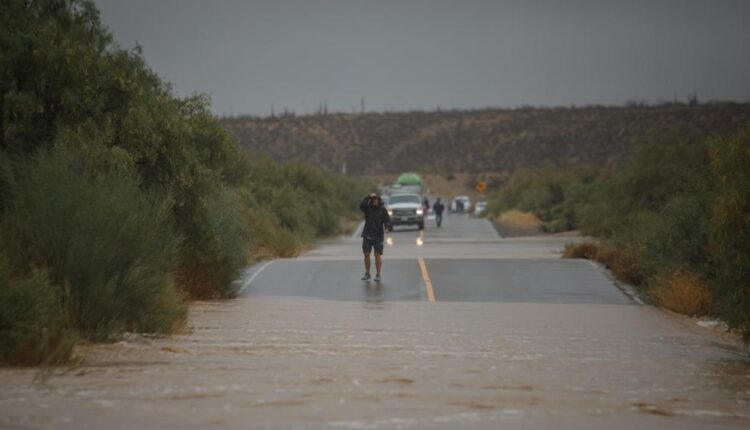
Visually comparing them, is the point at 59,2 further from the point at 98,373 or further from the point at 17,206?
the point at 98,373

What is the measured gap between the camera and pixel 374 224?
3152 centimetres

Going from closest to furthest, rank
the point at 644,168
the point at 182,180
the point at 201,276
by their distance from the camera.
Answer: the point at 182,180, the point at 201,276, the point at 644,168

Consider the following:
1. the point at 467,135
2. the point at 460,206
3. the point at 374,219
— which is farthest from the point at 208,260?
the point at 467,135

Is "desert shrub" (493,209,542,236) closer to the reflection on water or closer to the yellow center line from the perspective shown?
the yellow center line

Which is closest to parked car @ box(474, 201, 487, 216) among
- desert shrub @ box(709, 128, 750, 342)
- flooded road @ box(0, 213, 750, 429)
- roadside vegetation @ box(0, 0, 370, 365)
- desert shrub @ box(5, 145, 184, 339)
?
roadside vegetation @ box(0, 0, 370, 365)

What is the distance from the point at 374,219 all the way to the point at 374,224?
0.19 m

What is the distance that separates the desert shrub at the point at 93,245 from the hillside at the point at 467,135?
428ft

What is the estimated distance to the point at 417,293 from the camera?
29.0 m

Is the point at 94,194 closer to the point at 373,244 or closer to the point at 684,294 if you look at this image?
the point at 684,294

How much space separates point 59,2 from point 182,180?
4.19m

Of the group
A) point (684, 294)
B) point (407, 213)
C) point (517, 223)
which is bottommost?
point (517, 223)

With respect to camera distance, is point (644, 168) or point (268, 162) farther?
point (268, 162)

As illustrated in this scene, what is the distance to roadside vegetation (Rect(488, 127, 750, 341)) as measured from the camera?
17172 mm

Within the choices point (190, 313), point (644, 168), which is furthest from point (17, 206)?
point (644, 168)
